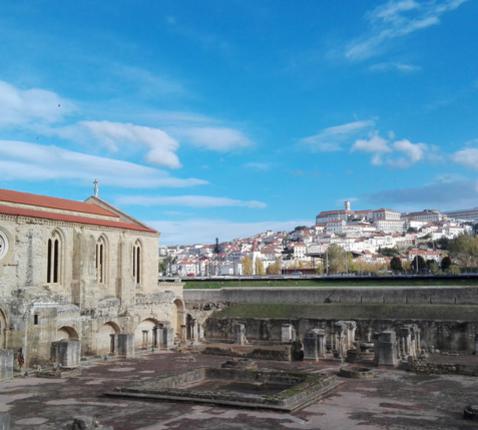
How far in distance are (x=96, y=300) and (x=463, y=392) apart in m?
22.8

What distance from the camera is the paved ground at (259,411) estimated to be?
662 inches

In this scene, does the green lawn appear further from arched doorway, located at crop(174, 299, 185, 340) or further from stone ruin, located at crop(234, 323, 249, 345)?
arched doorway, located at crop(174, 299, 185, 340)

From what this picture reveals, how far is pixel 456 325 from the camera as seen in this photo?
3416cm

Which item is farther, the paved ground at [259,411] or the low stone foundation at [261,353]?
the low stone foundation at [261,353]

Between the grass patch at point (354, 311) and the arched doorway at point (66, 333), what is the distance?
15.5 m

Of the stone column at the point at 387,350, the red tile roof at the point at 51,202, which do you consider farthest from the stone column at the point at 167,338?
the stone column at the point at 387,350

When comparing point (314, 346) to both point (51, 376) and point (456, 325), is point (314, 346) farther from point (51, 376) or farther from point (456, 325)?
point (51, 376)

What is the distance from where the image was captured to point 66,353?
27.7m

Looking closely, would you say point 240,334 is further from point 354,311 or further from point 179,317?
point 354,311

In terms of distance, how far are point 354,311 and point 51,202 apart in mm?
22849

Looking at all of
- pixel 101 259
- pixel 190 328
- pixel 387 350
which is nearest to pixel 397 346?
pixel 387 350

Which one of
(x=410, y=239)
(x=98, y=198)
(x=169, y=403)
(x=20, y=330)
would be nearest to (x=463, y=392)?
(x=169, y=403)

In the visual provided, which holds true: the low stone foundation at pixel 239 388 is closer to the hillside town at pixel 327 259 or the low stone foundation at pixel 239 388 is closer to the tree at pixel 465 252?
the hillside town at pixel 327 259

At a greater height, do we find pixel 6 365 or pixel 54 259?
pixel 54 259
